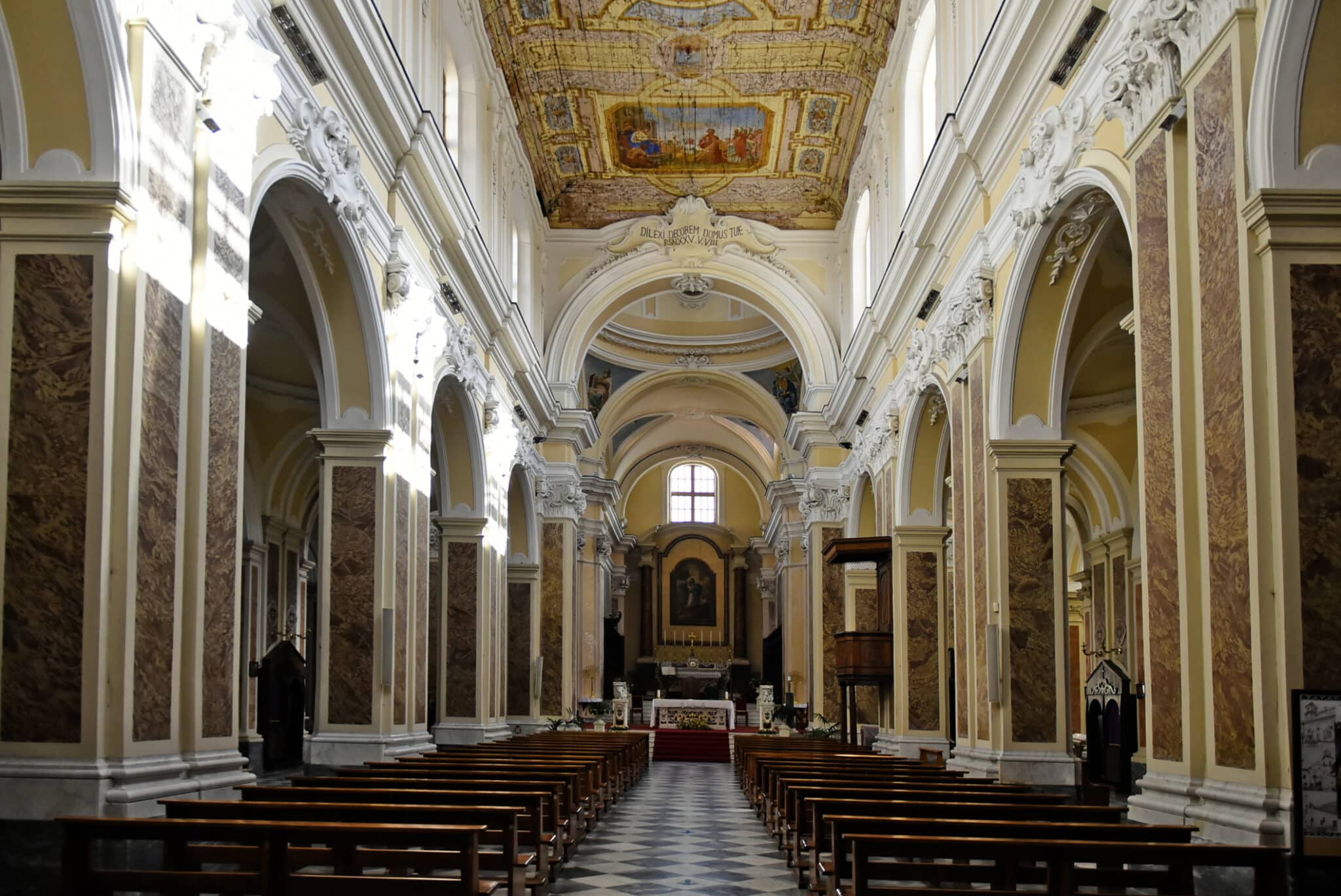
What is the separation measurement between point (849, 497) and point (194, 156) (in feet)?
Result: 58.6

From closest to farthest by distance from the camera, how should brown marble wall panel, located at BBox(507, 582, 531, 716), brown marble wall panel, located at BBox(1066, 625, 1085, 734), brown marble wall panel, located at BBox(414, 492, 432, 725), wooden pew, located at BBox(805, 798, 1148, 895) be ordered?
wooden pew, located at BBox(805, 798, 1148, 895) → brown marble wall panel, located at BBox(414, 492, 432, 725) → brown marble wall panel, located at BBox(507, 582, 531, 716) → brown marble wall panel, located at BBox(1066, 625, 1085, 734)

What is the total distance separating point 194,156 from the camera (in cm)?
789

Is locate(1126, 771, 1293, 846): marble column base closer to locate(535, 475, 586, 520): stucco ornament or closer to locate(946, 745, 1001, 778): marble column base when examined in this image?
locate(946, 745, 1001, 778): marble column base

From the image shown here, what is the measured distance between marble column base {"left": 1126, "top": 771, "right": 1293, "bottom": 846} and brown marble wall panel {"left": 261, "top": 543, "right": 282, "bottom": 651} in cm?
1586

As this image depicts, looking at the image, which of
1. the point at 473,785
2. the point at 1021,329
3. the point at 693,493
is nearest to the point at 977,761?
the point at 1021,329

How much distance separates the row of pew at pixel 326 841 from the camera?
5660mm

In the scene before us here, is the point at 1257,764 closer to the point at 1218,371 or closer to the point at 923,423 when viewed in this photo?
the point at 1218,371

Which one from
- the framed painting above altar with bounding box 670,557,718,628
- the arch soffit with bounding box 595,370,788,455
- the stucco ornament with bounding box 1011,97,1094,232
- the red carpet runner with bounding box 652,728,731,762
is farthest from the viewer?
the framed painting above altar with bounding box 670,557,718,628

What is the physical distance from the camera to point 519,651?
24141 millimetres

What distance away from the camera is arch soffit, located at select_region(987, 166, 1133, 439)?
37.0 ft

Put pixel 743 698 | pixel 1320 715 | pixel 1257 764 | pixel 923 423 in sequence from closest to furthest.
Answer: pixel 1320 715, pixel 1257 764, pixel 923 423, pixel 743 698

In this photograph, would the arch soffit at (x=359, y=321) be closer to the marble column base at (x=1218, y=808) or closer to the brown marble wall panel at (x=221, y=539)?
the brown marble wall panel at (x=221, y=539)

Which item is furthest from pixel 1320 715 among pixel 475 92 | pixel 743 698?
pixel 743 698

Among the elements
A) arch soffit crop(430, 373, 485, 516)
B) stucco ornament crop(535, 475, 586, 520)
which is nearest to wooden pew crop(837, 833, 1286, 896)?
arch soffit crop(430, 373, 485, 516)
